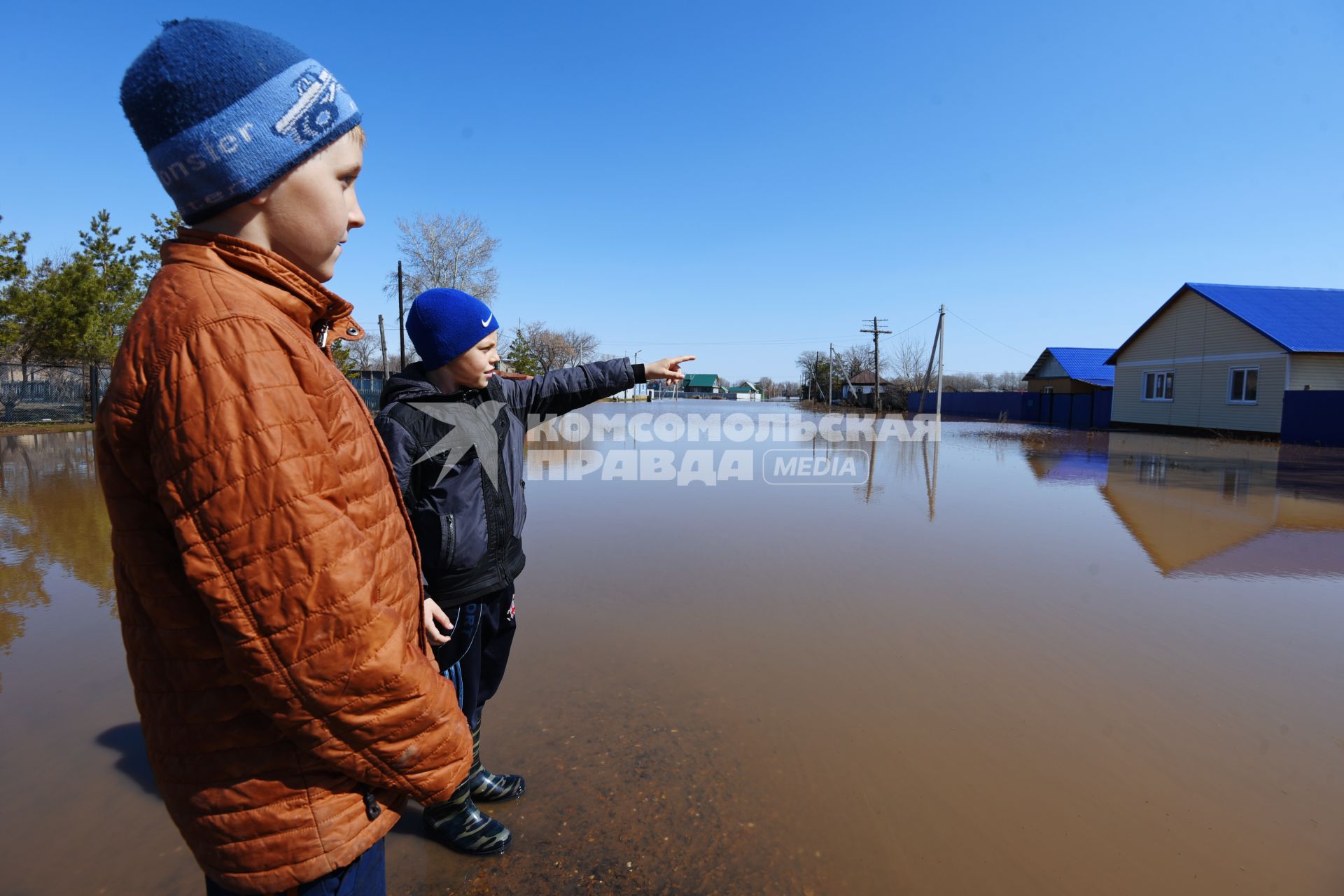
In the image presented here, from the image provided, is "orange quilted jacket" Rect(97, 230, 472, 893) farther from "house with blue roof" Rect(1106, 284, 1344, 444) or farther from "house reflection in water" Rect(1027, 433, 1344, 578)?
"house with blue roof" Rect(1106, 284, 1344, 444)

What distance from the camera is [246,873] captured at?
1020 millimetres

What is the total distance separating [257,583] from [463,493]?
1314 mm

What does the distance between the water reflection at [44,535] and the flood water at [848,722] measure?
54mm

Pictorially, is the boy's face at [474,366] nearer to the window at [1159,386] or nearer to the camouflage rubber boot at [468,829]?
the camouflage rubber boot at [468,829]

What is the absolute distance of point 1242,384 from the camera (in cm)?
2136

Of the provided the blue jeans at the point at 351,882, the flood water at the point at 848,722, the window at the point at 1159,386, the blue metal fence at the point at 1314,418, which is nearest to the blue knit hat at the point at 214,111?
the blue jeans at the point at 351,882

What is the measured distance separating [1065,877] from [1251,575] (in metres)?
4.79

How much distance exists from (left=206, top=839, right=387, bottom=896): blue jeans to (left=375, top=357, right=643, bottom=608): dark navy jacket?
3.28 ft

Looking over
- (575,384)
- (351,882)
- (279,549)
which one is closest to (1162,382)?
(575,384)

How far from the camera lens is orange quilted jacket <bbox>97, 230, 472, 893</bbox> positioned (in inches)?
34.0

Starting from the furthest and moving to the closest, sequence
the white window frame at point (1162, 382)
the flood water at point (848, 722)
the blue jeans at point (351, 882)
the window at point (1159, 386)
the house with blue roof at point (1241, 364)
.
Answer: the window at point (1159, 386) < the white window frame at point (1162, 382) < the house with blue roof at point (1241, 364) < the flood water at point (848, 722) < the blue jeans at point (351, 882)

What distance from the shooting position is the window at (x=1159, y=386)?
24609 millimetres

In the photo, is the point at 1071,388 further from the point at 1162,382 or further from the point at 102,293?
the point at 102,293

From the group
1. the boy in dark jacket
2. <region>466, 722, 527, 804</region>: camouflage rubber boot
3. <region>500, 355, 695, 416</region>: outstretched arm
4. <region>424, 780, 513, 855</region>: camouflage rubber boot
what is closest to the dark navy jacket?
the boy in dark jacket
